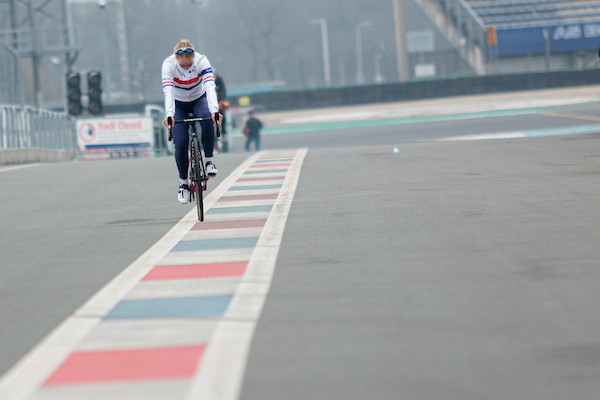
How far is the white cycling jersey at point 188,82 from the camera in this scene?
35.4 ft

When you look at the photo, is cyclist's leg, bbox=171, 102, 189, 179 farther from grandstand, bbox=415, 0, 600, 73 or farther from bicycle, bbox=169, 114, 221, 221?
grandstand, bbox=415, 0, 600, 73

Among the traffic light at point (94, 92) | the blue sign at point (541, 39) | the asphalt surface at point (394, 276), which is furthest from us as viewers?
the blue sign at point (541, 39)

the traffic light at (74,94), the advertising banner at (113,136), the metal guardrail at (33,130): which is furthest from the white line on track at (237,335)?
the traffic light at (74,94)

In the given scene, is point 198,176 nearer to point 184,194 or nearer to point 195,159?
point 195,159

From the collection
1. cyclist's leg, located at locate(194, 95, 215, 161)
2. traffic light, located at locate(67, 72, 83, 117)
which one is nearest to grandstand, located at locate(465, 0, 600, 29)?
traffic light, located at locate(67, 72, 83, 117)

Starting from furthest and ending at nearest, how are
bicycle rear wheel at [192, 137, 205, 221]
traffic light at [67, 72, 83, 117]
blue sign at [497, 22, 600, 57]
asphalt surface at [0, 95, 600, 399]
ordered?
blue sign at [497, 22, 600, 57] → traffic light at [67, 72, 83, 117] → bicycle rear wheel at [192, 137, 205, 221] → asphalt surface at [0, 95, 600, 399]

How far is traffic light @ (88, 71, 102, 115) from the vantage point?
1505 inches

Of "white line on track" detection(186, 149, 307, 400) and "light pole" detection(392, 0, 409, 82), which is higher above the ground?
"light pole" detection(392, 0, 409, 82)

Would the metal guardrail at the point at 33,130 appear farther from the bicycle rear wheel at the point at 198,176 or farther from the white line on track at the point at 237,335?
the white line on track at the point at 237,335

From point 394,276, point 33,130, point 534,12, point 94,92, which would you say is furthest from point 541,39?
point 394,276

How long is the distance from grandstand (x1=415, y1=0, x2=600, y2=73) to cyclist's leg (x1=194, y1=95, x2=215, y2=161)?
45462mm

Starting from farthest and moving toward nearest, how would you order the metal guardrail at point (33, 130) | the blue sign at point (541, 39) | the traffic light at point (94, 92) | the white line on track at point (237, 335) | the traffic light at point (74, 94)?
1. the blue sign at point (541, 39)
2. the traffic light at point (74, 94)
3. the traffic light at point (94, 92)
4. the metal guardrail at point (33, 130)
5. the white line on track at point (237, 335)

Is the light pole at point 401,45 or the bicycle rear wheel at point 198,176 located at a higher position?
the light pole at point 401,45

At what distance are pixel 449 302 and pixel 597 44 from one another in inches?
2179
